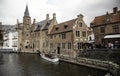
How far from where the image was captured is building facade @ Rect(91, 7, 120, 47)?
36812 millimetres

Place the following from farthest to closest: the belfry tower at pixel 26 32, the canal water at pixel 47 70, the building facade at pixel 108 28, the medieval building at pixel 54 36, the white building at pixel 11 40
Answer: the white building at pixel 11 40, the belfry tower at pixel 26 32, the medieval building at pixel 54 36, the building facade at pixel 108 28, the canal water at pixel 47 70

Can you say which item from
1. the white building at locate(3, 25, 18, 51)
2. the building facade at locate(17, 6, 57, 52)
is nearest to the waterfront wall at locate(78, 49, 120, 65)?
the building facade at locate(17, 6, 57, 52)

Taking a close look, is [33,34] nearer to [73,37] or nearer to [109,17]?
[73,37]

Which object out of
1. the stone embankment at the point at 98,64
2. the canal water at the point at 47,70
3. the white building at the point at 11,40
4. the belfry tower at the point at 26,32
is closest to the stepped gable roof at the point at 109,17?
the stone embankment at the point at 98,64

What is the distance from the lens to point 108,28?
3891cm

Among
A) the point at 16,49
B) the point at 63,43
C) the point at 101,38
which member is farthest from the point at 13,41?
the point at 101,38

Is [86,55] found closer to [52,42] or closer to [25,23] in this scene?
[52,42]

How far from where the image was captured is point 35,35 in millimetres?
69125

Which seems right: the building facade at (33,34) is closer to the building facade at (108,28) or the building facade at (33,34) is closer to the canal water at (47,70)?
the building facade at (108,28)

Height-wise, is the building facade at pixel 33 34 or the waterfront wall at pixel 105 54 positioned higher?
the building facade at pixel 33 34

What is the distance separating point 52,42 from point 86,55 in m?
20.8

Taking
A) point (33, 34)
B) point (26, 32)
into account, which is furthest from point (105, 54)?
point (26, 32)

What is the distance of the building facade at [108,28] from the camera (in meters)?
36.8

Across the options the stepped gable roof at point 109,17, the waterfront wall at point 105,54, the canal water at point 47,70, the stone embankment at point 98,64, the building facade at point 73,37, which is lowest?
the canal water at point 47,70
